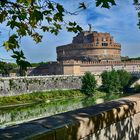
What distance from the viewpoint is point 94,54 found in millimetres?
85188

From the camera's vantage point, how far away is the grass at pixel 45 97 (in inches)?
1889

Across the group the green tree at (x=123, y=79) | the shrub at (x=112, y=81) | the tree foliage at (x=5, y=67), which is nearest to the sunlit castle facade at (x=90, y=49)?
the green tree at (x=123, y=79)

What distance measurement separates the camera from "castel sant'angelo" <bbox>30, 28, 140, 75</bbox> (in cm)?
7712

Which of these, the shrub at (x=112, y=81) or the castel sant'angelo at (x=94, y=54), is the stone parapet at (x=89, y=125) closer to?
the shrub at (x=112, y=81)

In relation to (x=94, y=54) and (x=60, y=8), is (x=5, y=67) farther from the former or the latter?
(x=94, y=54)

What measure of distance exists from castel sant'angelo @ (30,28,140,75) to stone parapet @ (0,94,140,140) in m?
71.6

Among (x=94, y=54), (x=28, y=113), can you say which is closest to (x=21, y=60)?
(x=28, y=113)

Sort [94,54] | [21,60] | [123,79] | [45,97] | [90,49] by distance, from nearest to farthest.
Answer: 1. [21,60]
2. [45,97]
3. [123,79]
4. [90,49]
5. [94,54]

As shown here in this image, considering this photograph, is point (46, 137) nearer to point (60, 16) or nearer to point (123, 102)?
point (60, 16)

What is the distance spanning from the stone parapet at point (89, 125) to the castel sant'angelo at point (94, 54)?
235 ft

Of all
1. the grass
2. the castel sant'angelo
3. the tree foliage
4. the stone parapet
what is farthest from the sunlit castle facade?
the tree foliage

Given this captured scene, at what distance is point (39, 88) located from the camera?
190 ft

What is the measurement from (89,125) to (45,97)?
164 ft

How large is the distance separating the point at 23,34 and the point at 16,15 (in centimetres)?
17
